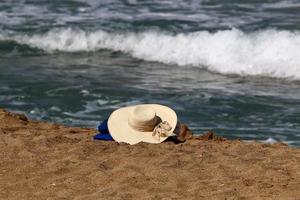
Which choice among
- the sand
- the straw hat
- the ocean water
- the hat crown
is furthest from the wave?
the sand

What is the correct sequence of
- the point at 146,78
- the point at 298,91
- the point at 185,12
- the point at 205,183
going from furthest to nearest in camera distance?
the point at 185,12, the point at 146,78, the point at 298,91, the point at 205,183

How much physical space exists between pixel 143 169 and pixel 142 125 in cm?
94

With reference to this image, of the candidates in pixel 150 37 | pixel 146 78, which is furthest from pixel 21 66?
pixel 150 37

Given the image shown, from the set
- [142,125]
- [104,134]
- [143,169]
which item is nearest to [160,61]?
[104,134]

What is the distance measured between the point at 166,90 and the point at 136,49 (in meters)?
3.93

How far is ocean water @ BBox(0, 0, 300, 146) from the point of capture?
1020 cm

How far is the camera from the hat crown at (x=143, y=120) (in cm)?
702

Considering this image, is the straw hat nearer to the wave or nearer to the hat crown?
the hat crown

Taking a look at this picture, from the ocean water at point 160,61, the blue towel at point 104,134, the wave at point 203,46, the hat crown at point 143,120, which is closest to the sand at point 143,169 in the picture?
the blue towel at point 104,134

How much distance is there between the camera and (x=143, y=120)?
276 inches

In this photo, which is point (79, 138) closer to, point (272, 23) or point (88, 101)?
point (88, 101)

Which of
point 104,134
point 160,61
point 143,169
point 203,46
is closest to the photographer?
point 143,169

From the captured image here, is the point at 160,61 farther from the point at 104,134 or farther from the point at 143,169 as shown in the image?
the point at 143,169

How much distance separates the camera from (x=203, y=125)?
957cm
